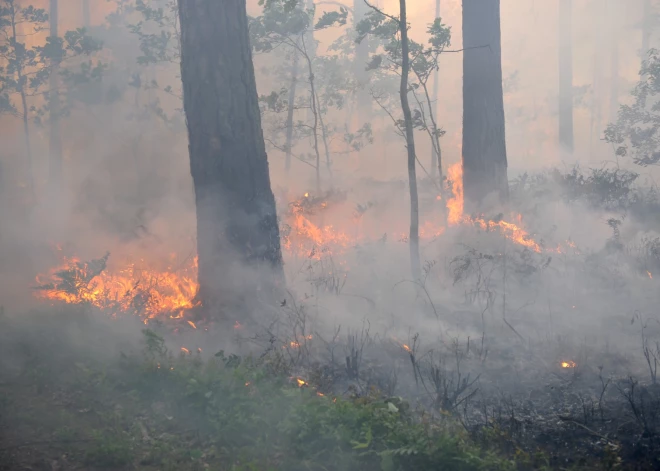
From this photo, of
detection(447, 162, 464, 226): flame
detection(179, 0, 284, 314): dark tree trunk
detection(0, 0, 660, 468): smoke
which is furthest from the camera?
detection(447, 162, 464, 226): flame

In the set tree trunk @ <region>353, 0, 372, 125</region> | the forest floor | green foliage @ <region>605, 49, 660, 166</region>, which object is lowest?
the forest floor

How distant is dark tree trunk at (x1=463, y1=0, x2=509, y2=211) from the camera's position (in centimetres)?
974

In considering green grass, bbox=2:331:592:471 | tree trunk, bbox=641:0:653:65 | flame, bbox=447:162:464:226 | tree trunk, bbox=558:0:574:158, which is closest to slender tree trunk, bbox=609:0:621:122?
tree trunk, bbox=641:0:653:65

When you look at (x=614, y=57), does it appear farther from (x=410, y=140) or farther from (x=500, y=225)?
(x=410, y=140)

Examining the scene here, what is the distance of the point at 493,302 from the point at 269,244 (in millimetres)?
2856

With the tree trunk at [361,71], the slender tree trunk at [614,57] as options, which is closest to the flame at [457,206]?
the tree trunk at [361,71]

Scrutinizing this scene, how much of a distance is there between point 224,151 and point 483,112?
16.8 ft

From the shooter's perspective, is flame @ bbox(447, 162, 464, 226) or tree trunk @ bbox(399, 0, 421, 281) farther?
flame @ bbox(447, 162, 464, 226)

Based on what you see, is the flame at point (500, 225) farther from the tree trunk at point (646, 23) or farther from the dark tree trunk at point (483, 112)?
the tree trunk at point (646, 23)

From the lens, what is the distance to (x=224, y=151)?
21.5 feet

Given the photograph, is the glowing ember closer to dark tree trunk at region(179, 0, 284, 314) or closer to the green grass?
dark tree trunk at region(179, 0, 284, 314)

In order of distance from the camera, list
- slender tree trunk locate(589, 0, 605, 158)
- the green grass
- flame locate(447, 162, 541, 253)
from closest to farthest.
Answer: the green grass, flame locate(447, 162, 541, 253), slender tree trunk locate(589, 0, 605, 158)

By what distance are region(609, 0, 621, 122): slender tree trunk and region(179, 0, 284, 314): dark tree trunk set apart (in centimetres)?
3125

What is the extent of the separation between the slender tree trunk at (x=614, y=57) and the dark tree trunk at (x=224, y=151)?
103 feet
